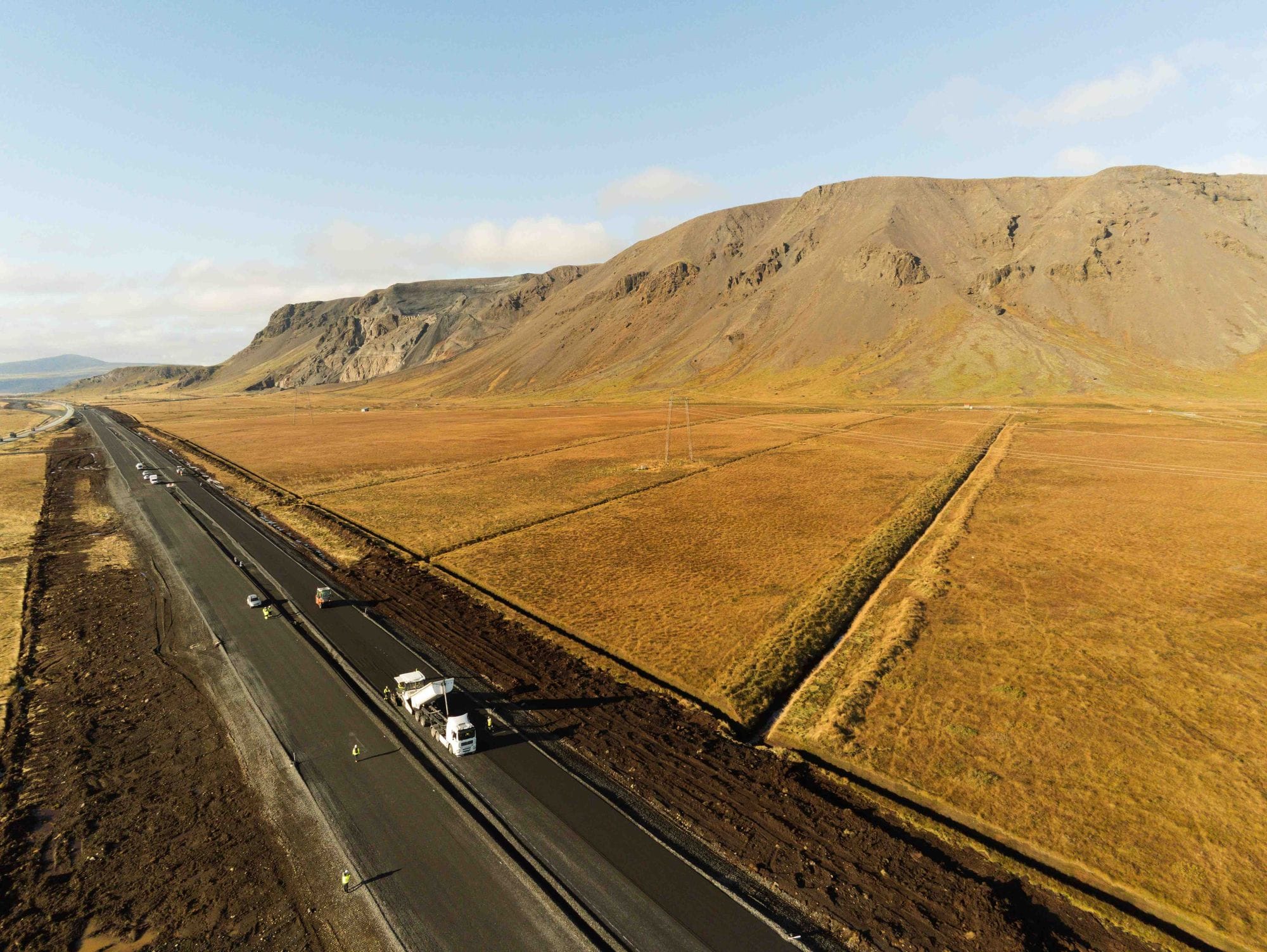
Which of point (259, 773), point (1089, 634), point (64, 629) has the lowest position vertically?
point (1089, 634)

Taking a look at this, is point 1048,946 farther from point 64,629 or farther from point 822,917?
point 64,629

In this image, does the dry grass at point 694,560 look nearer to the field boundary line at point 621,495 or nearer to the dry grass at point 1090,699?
the field boundary line at point 621,495

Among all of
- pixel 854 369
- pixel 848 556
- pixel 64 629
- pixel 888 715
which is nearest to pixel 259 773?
pixel 64 629

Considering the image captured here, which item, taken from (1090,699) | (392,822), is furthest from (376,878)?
(1090,699)

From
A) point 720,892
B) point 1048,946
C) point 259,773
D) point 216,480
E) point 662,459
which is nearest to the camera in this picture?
point 1048,946

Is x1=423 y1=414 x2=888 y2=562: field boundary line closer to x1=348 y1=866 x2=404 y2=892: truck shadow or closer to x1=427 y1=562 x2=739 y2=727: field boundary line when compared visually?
x1=427 y1=562 x2=739 y2=727: field boundary line

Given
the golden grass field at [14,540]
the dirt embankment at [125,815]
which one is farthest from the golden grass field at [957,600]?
Answer: the golden grass field at [14,540]
